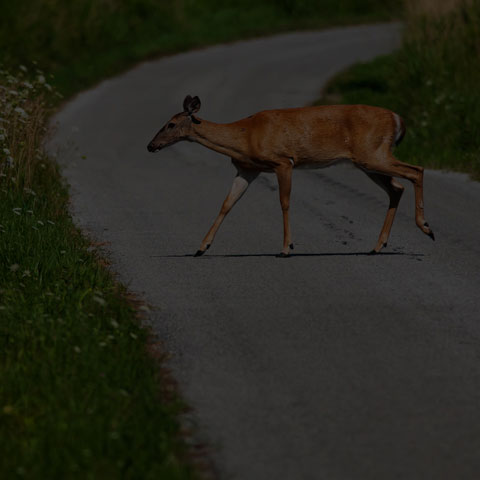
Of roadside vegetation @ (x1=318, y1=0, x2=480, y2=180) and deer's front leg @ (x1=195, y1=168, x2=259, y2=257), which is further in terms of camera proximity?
roadside vegetation @ (x1=318, y1=0, x2=480, y2=180)

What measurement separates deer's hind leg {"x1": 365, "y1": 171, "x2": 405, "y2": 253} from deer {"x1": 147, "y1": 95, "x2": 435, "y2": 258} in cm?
1

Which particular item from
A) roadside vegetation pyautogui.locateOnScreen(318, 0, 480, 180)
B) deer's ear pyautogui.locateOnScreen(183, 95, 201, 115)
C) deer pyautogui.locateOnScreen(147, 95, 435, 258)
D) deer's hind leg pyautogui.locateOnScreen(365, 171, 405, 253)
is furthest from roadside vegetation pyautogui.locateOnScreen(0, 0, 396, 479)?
roadside vegetation pyautogui.locateOnScreen(318, 0, 480, 180)

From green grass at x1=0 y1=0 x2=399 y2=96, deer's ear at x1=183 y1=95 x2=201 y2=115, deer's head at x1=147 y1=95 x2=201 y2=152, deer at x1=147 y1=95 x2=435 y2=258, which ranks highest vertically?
deer's ear at x1=183 y1=95 x2=201 y2=115

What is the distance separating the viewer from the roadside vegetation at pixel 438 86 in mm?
18859

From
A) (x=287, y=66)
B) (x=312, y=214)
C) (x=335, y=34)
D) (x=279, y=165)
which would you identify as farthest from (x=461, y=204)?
(x=335, y=34)

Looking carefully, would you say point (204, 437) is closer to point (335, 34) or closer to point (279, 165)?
point (279, 165)

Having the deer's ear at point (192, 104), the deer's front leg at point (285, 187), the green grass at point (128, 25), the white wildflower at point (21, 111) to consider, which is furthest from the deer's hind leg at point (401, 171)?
the green grass at point (128, 25)

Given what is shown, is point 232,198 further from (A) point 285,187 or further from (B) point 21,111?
(B) point 21,111

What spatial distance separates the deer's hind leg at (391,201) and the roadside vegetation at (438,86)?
223 inches

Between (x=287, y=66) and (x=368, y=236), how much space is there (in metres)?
19.4

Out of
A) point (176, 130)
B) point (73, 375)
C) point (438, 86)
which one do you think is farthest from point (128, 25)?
point (73, 375)

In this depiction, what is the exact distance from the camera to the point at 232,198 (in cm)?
1129

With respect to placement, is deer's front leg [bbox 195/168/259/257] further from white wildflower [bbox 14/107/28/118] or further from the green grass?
the green grass

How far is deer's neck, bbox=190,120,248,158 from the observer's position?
436 inches
